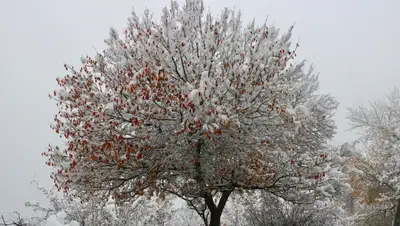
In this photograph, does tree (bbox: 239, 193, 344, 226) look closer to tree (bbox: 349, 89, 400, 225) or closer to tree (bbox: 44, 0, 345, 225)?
tree (bbox: 44, 0, 345, 225)

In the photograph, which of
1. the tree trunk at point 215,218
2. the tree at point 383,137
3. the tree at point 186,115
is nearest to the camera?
the tree at point 186,115

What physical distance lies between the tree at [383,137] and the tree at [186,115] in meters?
4.75

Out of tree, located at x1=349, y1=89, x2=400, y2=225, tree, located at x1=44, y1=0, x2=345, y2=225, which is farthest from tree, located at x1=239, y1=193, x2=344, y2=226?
tree, located at x1=349, y1=89, x2=400, y2=225

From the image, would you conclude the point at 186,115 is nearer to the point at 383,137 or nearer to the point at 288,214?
the point at 288,214

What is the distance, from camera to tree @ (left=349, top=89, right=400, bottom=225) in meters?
11.2

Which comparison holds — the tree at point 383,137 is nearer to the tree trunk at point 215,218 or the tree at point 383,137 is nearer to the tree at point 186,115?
the tree at point 186,115

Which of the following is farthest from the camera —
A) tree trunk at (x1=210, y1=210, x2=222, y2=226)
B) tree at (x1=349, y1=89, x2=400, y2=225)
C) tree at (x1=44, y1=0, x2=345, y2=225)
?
tree at (x1=349, y1=89, x2=400, y2=225)

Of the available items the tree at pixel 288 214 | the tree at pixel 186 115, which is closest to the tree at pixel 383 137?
the tree at pixel 288 214

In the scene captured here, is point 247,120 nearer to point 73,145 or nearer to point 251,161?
point 251,161

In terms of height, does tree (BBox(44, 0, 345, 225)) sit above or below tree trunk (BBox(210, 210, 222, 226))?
above

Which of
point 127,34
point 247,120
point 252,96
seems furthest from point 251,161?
point 127,34

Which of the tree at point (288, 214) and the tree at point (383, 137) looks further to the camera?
the tree at point (383, 137)

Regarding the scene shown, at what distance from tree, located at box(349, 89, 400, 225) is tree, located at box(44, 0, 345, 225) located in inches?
187

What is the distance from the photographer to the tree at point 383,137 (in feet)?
36.8
